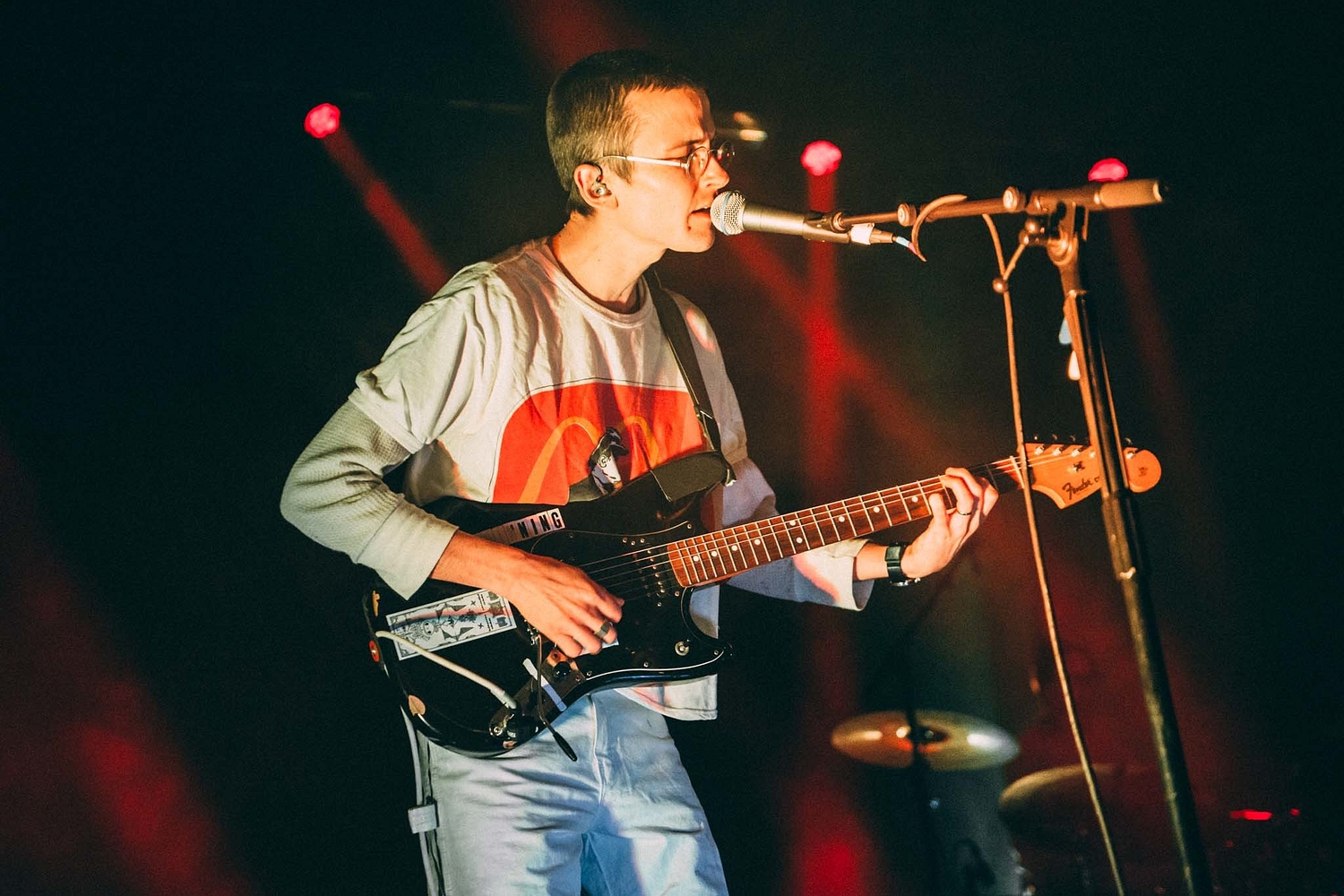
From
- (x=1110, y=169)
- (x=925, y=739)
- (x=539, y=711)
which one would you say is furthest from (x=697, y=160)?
(x=925, y=739)

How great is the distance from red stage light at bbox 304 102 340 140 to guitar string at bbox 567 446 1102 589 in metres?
1.86

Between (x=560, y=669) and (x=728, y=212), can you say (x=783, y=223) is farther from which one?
(x=560, y=669)

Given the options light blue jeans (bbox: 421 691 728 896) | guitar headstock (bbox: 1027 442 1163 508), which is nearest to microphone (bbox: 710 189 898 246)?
guitar headstock (bbox: 1027 442 1163 508)

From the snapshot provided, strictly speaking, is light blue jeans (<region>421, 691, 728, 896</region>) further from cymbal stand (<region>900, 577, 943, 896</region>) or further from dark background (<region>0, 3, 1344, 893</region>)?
cymbal stand (<region>900, 577, 943, 896</region>)

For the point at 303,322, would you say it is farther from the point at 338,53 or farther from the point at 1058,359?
the point at 1058,359

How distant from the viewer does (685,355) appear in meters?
2.93

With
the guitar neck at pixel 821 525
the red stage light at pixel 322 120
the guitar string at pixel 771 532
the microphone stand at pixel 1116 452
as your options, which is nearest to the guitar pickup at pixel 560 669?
the guitar string at pixel 771 532

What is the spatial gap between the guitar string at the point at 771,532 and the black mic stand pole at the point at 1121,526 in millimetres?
1069

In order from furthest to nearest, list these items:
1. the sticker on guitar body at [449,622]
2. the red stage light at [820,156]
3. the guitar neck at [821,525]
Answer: the red stage light at [820,156], the guitar neck at [821,525], the sticker on guitar body at [449,622]

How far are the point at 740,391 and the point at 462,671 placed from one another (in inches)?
90.4

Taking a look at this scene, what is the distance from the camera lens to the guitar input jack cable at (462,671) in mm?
2230

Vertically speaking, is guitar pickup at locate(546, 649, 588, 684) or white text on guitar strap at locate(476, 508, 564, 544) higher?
white text on guitar strap at locate(476, 508, 564, 544)

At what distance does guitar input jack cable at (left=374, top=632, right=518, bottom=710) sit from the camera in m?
2.23

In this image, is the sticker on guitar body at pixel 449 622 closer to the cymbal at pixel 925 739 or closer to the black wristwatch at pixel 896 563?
the black wristwatch at pixel 896 563
